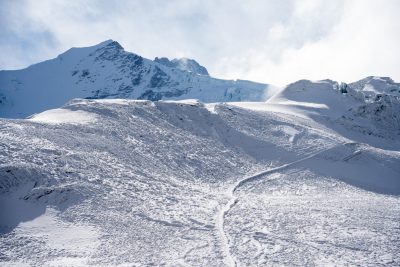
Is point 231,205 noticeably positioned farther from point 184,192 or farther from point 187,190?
point 187,190

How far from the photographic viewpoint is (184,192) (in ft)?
79.5

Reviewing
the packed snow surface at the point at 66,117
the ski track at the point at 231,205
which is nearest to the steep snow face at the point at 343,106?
the ski track at the point at 231,205

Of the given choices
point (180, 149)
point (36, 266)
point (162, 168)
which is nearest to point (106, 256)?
point (36, 266)

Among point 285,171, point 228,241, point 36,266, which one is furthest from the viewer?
point 285,171

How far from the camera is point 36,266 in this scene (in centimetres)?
1458

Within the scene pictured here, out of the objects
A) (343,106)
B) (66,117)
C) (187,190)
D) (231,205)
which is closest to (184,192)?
(187,190)

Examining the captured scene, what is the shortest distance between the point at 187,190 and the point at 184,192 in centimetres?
50

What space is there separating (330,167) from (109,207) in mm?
19742

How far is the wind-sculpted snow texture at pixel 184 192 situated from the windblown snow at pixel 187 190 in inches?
3.2

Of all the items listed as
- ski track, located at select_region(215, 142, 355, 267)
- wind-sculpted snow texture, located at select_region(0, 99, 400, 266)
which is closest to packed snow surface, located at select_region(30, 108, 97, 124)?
wind-sculpted snow texture, located at select_region(0, 99, 400, 266)

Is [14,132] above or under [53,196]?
above

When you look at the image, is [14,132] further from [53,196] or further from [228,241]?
[228,241]

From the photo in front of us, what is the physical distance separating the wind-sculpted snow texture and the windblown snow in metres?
0.08

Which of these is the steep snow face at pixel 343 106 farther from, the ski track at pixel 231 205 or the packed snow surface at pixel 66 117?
the packed snow surface at pixel 66 117
